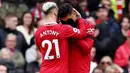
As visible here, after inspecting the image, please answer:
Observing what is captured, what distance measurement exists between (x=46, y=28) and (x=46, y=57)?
1.38 ft

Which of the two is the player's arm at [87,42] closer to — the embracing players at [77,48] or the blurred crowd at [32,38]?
the embracing players at [77,48]

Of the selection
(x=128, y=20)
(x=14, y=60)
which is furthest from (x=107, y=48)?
(x=14, y=60)

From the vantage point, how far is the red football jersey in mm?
9148

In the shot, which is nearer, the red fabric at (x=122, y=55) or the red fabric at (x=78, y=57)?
the red fabric at (x=78, y=57)

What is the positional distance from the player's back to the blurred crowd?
219 centimetres

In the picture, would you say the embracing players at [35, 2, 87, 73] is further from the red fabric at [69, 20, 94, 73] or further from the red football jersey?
the red fabric at [69, 20, 94, 73]

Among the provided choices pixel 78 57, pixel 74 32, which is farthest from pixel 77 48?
pixel 74 32

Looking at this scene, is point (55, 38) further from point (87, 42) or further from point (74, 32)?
point (87, 42)

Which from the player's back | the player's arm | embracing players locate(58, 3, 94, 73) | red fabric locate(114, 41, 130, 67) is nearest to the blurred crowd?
red fabric locate(114, 41, 130, 67)

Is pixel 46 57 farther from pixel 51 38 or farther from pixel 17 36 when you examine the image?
pixel 17 36

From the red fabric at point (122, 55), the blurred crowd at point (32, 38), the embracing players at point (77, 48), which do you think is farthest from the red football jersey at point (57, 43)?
the red fabric at point (122, 55)

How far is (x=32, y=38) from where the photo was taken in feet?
44.8

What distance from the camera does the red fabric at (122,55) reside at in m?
13.3

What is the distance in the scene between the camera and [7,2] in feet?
50.4
